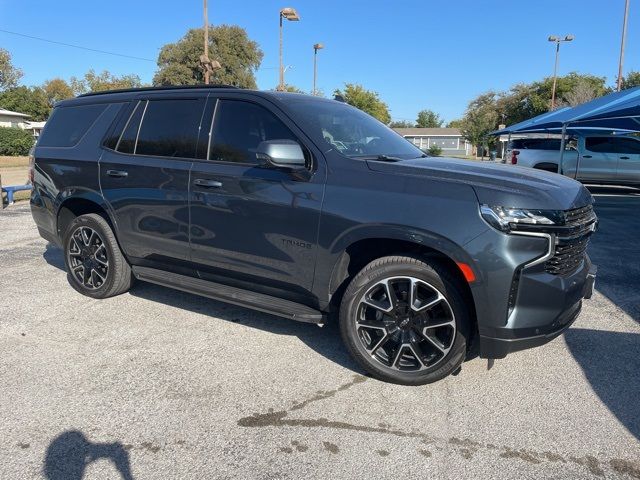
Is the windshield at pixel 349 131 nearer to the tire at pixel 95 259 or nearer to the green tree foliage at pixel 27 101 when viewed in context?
the tire at pixel 95 259

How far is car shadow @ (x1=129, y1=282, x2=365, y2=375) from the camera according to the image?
13.6 ft

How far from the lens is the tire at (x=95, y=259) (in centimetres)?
505

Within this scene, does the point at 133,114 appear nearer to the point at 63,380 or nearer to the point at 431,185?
the point at 63,380

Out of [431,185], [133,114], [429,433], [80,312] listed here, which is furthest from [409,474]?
[133,114]

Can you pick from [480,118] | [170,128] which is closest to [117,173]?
[170,128]

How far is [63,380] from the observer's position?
362cm

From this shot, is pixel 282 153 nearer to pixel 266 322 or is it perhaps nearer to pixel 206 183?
pixel 206 183

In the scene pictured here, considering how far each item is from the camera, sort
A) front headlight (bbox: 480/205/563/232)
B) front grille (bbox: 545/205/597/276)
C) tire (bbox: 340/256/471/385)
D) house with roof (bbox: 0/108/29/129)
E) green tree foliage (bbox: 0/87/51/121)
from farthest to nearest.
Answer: green tree foliage (bbox: 0/87/51/121) < house with roof (bbox: 0/108/29/129) < tire (bbox: 340/256/471/385) < front grille (bbox: 545/205/597/276) < front headlight (bbox: 480/205/563/232)

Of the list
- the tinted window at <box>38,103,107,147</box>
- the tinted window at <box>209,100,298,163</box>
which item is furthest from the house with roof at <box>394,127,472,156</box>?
the tinted window at <box>209,100,298,163</box>

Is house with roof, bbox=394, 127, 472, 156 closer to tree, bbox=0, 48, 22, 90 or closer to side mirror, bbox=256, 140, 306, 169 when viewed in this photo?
tree, bbox=0, 48, 22, 90

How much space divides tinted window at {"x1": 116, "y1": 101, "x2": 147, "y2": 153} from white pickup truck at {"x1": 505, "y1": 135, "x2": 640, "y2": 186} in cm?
1642

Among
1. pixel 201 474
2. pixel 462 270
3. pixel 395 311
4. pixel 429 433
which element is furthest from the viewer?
pixel 395 311

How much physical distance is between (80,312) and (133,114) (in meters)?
1.89

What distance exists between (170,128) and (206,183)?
78 cm
